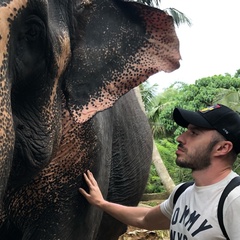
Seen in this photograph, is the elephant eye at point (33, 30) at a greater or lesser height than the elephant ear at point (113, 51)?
greater

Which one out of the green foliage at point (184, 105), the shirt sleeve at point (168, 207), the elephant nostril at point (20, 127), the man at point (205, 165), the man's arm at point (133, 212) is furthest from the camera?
the green foliage at point (184, 105)

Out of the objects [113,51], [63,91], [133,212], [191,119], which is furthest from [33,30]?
[133,212]

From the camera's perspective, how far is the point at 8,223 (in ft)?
8.46

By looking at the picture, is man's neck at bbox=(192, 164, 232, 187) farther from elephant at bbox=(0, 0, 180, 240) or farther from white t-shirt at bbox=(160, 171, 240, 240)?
elephant at bbox=(0, 0, 180, 240)

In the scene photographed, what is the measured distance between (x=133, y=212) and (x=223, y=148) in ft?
2.70

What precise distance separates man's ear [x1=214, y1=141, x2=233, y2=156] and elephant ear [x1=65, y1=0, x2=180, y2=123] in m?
0.35

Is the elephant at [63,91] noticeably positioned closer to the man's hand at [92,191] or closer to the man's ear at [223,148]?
the man's hand at [92,191]

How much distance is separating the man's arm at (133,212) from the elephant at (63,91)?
1.9 inches

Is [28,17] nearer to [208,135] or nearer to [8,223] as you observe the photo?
[208,135]

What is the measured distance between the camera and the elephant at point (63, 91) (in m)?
1.72

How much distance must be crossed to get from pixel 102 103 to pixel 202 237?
583mm

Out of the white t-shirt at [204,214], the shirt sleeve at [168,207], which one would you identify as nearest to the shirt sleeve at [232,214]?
the white t-shirt at [204,214]

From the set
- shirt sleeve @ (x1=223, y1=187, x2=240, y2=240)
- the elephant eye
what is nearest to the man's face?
Answer: shirt sleeve @ (x1=223, y1=187, x2=240, y2=240)

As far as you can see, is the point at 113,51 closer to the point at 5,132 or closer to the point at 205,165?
the point at 205,165
